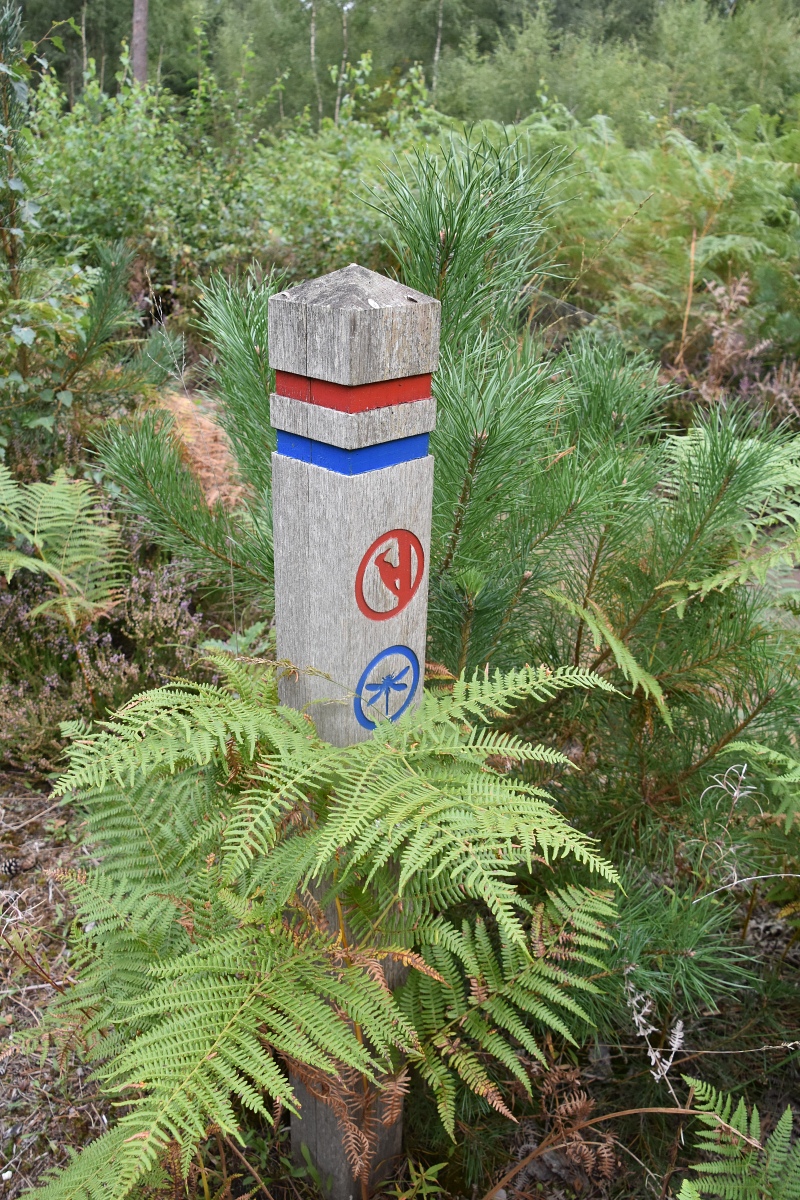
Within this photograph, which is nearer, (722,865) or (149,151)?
(722,865)

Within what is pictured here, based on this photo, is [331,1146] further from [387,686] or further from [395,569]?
[395,569]

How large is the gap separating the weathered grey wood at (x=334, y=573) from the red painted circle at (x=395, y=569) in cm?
1

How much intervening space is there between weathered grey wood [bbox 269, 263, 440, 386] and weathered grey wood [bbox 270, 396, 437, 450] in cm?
5

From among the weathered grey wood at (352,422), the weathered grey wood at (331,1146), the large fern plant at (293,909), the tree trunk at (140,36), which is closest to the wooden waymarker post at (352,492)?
the weathered grey wood at (352,422)

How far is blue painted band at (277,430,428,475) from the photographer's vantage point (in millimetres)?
1346

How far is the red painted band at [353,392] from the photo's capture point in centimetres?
131

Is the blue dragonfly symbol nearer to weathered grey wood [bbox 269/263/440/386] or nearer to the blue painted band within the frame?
the blue painted band

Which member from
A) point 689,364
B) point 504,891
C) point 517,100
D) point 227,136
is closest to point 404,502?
point 504,891

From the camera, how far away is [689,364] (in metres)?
5.96

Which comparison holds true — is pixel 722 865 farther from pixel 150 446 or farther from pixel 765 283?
pixel 765 283

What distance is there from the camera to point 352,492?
1.35 meters

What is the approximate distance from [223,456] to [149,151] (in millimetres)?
3985

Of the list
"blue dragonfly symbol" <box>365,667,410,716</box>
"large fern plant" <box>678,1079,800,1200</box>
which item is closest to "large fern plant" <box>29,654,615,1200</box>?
"blue dragonfly symbol" <box>365,667,410,716</box>

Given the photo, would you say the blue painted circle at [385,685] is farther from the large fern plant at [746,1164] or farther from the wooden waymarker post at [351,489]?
the large fern plant at [746,1164]
